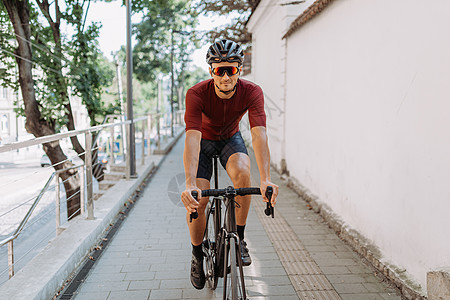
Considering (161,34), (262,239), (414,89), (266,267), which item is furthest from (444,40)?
(161,34)

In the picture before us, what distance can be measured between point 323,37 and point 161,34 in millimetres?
23565

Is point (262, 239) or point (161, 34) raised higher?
point (161, 34)

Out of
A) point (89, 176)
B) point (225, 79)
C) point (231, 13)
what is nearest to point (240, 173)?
point (225, 79)

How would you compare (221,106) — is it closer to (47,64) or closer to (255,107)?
(255,107)

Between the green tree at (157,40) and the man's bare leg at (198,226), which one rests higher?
the green tree at (157,40)

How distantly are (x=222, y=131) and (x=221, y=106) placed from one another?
0.83ft

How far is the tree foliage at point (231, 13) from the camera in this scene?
14.5m

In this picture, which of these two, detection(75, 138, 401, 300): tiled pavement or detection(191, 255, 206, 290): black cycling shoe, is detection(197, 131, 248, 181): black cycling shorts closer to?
detection(75, 138, 401, 300): tiled pavement

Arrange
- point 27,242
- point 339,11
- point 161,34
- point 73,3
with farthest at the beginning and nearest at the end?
point 161,34, point 27,242, point 73,3, point 339,11

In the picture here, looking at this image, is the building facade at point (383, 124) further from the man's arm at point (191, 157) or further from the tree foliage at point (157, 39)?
the tree foliage at point (157, 39)

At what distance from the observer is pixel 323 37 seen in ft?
20.7

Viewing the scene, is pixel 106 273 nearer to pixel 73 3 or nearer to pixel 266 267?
pixel 266 267

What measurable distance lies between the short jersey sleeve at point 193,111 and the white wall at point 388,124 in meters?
1.76

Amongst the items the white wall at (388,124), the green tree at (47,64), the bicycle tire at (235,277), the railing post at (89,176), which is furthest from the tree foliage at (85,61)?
the bicycle tire at (235,277)
